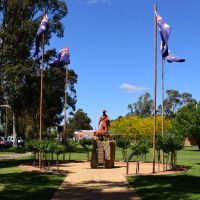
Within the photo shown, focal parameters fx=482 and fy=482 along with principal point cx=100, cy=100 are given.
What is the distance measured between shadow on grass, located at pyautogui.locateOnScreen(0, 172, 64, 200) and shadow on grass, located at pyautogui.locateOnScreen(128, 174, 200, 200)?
275 cm

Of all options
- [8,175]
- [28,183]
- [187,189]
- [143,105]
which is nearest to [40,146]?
[8,175]

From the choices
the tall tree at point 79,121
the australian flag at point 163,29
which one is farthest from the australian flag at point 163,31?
the tall tree at point 79,121

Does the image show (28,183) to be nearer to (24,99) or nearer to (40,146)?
(40,146)

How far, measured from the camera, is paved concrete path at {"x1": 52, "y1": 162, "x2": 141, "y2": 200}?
13.5 metres

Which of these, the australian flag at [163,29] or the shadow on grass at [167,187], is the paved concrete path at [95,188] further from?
the australian flag at [163,29]

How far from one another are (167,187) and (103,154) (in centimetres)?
970

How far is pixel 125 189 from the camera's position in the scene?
599 inches

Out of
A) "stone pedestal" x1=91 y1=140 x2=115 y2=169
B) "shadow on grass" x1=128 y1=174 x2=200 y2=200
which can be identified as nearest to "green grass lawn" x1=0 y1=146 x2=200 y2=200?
"shadow on grass" x1=128 y1=174 x2=200 y2=200

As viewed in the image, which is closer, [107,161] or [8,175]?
[8,175]

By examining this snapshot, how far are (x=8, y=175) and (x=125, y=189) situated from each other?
6.49 metres

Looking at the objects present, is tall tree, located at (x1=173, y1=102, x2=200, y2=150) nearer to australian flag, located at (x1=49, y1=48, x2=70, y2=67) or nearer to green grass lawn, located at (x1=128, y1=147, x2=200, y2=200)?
australian flag, located at (x1=49, y1=48, x2=70, y2=67)

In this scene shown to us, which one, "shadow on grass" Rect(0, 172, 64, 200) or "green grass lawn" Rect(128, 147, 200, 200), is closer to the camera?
"green grass lawn" Rect(128, 147, 200, 200)

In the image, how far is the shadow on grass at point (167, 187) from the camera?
13.4 metres

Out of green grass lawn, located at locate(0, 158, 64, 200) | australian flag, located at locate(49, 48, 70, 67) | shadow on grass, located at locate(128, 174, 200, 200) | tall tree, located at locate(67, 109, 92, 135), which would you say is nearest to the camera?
shadow on grass, located at locate(128, 174, 200, 200)
